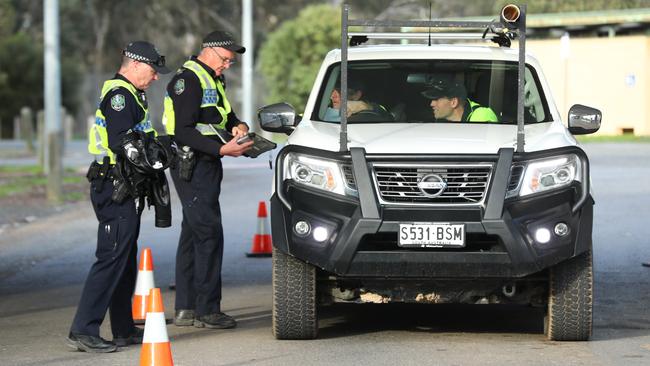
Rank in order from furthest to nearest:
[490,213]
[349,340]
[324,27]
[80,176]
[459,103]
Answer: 1. [324,27]
2. [80,176]
3. [459,103]
4. [349,340]
5. [490,213]

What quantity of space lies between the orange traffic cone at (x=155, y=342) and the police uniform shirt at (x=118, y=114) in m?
1.47

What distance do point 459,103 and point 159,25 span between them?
58.1 m

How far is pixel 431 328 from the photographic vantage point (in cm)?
1010

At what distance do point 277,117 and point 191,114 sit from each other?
1.89 feet

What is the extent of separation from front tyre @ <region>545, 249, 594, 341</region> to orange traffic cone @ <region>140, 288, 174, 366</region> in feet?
8.31

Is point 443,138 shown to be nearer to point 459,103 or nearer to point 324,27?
point 459,103

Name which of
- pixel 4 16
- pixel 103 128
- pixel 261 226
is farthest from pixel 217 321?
pixel 4 16

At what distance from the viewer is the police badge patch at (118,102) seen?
30.0 ft

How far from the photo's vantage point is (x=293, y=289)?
9188mm

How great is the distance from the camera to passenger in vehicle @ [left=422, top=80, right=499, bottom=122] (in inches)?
398

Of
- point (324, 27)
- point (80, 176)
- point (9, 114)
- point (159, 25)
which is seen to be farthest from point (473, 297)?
point (159, 25)

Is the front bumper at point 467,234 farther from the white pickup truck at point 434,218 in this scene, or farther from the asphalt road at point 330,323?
the asphalt road at point 330,323

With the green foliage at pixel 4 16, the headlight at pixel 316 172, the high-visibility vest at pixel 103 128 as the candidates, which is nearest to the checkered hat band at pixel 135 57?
Answer: the high-visibility vest at pixel 103 128

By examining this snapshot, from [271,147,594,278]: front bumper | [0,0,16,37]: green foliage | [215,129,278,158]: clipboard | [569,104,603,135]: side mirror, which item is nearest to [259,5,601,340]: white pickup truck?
[271,147,594,278]: front bumper
